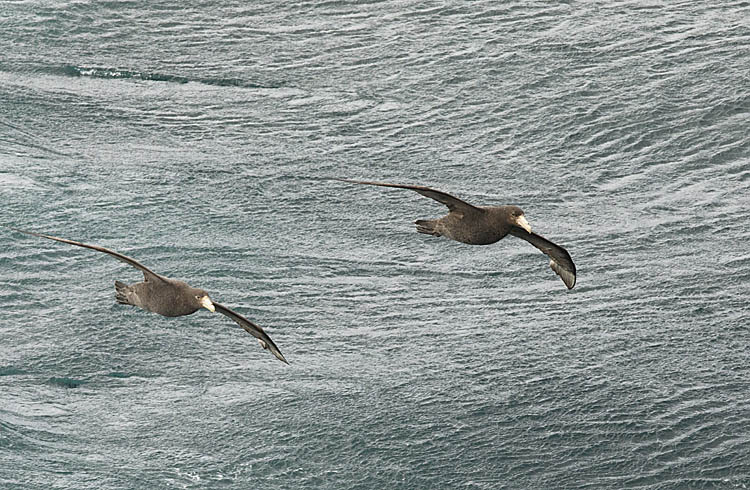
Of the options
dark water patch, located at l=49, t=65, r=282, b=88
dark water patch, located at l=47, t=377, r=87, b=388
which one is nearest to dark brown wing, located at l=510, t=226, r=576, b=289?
dark water patch, located at l=47, t=377, r=87, b=388

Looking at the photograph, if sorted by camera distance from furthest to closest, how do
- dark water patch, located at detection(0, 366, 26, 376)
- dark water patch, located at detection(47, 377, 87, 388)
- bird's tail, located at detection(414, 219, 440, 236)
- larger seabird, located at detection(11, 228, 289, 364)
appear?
dark water patch, located at detection(0, 366, 26, 376), dark water patch, located at detection(47, 377, 87, 388), bird's tail, located at detection(414, 219, 440, 236), larger seabird, located at detection(11, 228, 289, 364)

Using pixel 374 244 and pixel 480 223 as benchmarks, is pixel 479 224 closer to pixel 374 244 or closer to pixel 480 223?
pixel 480 223

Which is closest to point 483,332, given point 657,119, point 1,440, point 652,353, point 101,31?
point 652,353

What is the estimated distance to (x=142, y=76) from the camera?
69.8ft

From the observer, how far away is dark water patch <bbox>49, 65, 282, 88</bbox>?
21.1 m

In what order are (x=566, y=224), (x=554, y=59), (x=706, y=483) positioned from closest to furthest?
(x=706, y=483) < (x=566, y=224) < (x=554, y=59)

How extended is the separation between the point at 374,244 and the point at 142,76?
4.68 metres

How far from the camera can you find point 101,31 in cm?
2191

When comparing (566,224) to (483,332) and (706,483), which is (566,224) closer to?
(483,332)

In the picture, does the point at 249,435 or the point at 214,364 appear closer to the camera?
the point at 249,435

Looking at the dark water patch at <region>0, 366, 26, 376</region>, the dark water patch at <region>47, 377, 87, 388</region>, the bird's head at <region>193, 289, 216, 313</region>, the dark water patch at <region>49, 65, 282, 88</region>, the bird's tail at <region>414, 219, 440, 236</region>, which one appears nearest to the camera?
the bird's head at <region>193, 289, 216, 313</region>

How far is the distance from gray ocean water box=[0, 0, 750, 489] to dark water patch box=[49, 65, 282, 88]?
3cm

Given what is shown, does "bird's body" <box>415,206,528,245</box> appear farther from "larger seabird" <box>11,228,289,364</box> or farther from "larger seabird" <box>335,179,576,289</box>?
"larger seabird" <box>11,228,289,364</box>

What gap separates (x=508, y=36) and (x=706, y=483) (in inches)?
327
